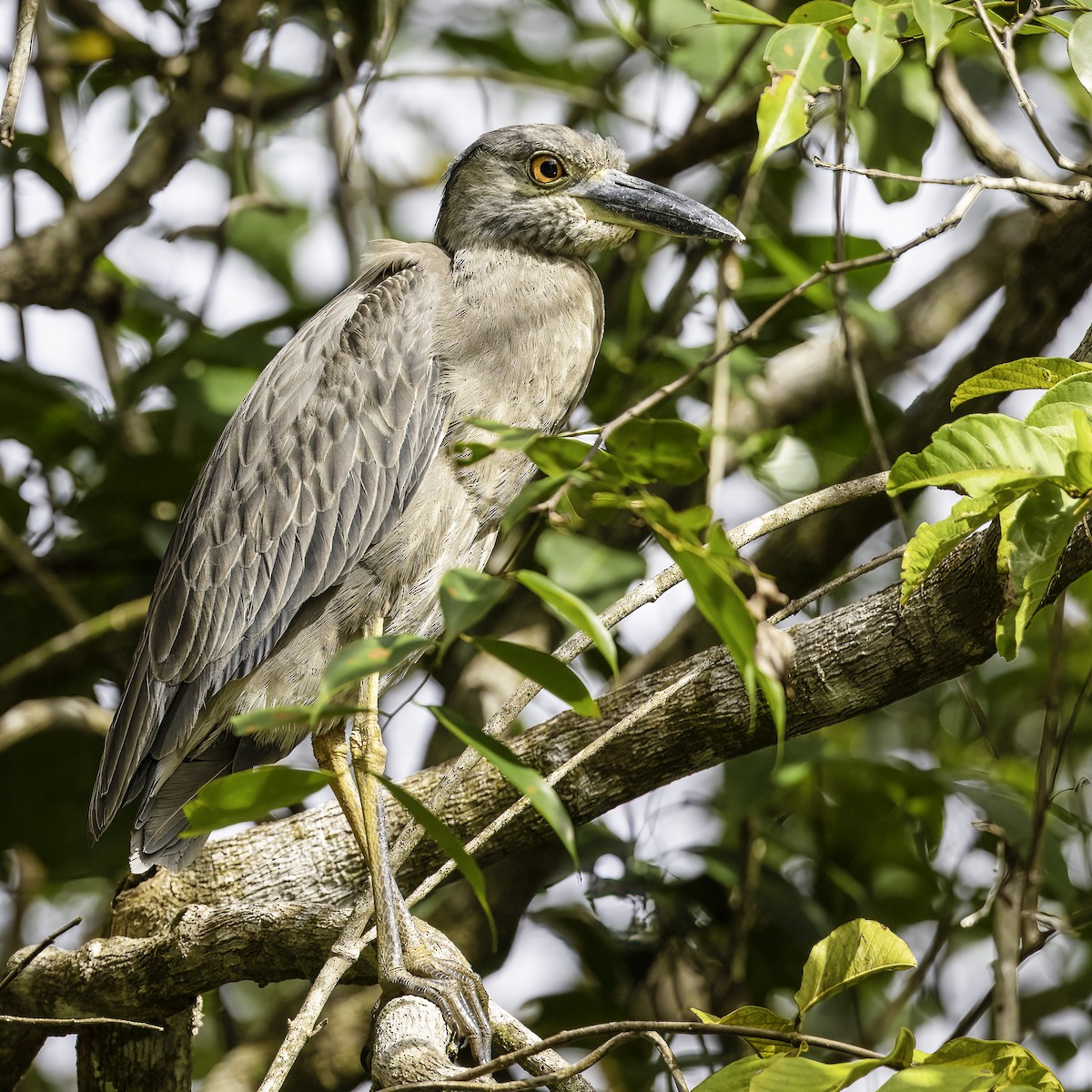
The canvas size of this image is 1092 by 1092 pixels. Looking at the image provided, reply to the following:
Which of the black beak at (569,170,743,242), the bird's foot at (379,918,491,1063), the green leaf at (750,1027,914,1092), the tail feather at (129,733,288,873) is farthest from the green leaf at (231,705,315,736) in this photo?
the black beak at (569,170,743,242)

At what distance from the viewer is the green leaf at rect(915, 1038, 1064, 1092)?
1.43m

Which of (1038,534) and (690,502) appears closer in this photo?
(1038,534)

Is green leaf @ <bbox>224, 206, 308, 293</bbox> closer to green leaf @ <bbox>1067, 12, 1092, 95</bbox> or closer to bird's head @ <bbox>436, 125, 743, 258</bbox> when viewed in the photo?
bird's head @ <bbox>436, 125, 743, 258</bbox>

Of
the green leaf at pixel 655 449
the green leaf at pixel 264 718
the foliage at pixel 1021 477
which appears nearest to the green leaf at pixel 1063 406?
the foliage at pixel 1021 477

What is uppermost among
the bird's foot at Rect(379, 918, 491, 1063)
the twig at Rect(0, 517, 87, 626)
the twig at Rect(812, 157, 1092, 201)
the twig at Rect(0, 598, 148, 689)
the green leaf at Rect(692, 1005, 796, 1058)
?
the twig at Rect(812, 157, 1092, 201)

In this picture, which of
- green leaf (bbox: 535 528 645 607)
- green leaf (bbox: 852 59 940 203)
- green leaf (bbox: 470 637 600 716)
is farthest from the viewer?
green leaf (bbox: 535 528 645 607)

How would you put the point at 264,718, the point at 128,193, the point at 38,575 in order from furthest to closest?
the point at 38,575 → the point at 128,193 → the point at 264,718

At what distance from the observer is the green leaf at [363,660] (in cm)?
117

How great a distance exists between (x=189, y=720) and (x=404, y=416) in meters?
0.84

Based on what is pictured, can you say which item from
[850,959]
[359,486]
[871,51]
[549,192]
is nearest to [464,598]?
[850,959]

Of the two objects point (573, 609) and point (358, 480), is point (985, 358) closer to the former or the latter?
point (358, 480)

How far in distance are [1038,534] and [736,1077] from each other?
712 millimetres

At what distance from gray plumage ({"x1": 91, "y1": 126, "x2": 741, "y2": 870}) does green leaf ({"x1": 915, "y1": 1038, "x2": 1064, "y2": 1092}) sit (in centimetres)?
158

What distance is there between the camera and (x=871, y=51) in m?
1.73
